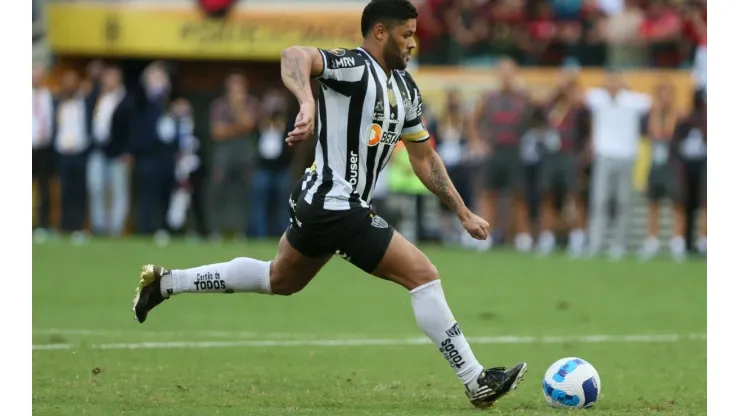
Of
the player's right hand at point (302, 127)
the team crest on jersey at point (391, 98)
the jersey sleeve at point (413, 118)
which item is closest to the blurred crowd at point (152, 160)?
the jersey sleeve at point (413, 118)

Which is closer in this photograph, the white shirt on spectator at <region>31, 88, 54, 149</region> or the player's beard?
the player's beard

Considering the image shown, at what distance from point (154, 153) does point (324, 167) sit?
1568cm

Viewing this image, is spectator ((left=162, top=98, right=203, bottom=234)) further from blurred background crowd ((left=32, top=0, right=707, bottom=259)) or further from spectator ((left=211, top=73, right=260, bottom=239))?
spectator ((left=211, top=73, right=260, bottom=239))

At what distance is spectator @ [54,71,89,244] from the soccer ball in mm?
15688

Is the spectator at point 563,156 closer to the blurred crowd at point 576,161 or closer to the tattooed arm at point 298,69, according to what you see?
the blurred crowd at point 576,161

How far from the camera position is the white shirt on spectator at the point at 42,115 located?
A: 22922mm

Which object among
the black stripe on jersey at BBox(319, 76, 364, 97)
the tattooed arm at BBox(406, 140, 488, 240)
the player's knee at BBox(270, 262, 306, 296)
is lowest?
the player's knee at BBox(270, 262, 306, 296)

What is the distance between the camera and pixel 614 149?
21.3 m

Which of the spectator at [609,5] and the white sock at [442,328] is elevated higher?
the spectator at [609,5]

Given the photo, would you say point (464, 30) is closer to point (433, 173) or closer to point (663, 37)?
point (663, 37)

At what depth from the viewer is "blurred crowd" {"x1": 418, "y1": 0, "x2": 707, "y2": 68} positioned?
25.5m

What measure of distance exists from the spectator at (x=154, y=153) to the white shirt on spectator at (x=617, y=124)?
23.5 feet

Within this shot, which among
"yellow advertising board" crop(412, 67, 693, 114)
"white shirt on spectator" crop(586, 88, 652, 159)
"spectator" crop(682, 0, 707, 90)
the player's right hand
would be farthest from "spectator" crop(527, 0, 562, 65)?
the player's right hand

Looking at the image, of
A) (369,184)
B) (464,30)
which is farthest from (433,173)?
(464,30)
